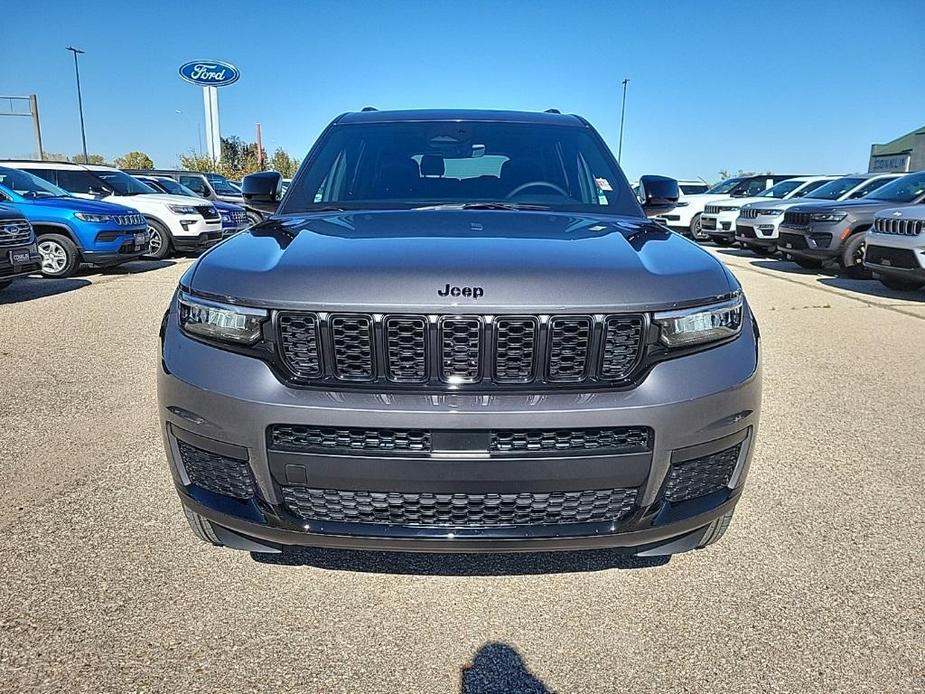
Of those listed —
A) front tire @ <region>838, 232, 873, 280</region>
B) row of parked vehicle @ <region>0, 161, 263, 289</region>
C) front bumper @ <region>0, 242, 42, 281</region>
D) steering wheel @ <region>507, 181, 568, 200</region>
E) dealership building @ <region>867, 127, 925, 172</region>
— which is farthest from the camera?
dealership building @ <region>867, 127, 925, 172</region>

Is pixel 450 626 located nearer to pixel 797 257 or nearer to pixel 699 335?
pixel 699 335

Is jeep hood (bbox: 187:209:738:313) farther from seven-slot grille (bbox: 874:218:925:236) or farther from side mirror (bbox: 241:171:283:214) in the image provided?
seven-slot grille (bbox: 874:218:925:236)

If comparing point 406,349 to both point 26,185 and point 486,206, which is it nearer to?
point 486,206

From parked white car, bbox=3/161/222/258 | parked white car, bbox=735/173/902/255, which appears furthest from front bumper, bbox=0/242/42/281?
parked white car, bbox=735/173/902/255

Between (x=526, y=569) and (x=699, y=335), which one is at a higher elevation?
(x=699, y=335)

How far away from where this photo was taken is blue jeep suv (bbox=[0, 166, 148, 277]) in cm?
999

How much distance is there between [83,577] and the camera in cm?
247

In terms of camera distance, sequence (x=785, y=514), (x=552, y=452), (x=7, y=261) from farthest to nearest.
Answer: (x=7, y=261), (x=785, y=514), (x=552, y=452)

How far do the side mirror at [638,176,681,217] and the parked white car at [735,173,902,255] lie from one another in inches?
414

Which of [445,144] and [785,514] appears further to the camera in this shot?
[445,144]

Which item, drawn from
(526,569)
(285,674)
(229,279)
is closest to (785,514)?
(526,569)

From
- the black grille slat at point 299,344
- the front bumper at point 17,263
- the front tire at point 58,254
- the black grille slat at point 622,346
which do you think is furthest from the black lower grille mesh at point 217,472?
the front tire at point 58,254

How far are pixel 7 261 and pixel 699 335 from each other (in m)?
8.61

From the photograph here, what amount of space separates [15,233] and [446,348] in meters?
8.34
